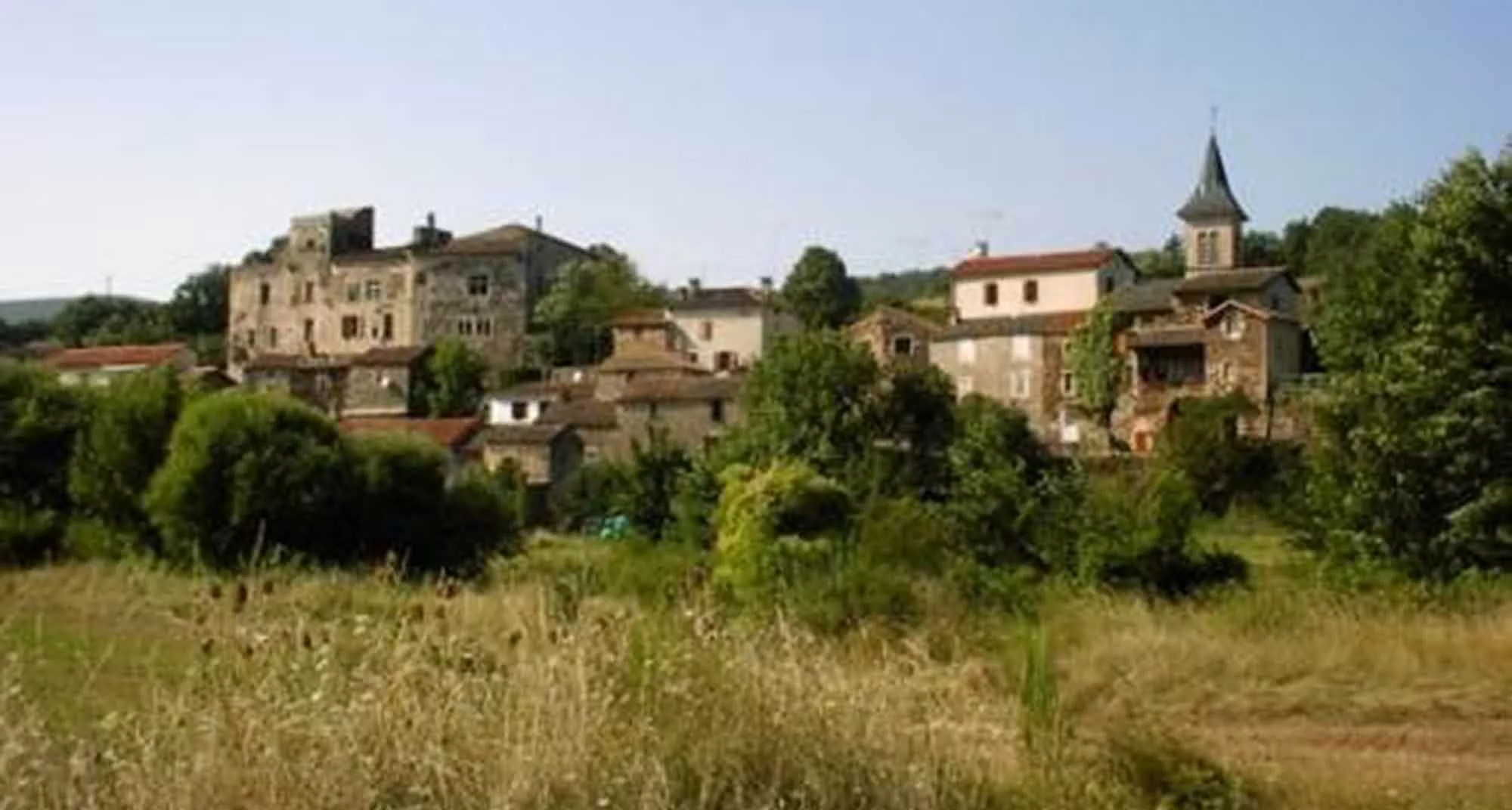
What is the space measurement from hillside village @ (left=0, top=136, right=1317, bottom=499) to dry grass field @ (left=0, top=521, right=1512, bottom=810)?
49.6 metres

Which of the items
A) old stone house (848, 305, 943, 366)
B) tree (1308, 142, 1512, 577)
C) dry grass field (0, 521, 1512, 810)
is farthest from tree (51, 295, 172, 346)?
dry grass field (0, 521, 1512, 810)

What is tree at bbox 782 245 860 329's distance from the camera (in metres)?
96.5

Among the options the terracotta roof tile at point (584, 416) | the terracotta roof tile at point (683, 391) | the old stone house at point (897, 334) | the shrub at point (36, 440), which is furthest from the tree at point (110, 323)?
the shrub at point (36, 440)

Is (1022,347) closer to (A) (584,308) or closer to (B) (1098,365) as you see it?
(B) (1098,365)

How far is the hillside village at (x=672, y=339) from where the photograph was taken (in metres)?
69.5

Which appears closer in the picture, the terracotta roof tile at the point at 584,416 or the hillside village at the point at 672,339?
the hillside village at the point at 672,339

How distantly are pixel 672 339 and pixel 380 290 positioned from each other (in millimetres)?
19131

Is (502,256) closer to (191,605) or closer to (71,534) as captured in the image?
(71,534)

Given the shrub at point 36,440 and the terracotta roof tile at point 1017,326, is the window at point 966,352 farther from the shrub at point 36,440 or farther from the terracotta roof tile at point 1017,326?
the shrub at point 36,440

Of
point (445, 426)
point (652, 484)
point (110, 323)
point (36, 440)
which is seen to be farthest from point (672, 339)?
point (36, 440)

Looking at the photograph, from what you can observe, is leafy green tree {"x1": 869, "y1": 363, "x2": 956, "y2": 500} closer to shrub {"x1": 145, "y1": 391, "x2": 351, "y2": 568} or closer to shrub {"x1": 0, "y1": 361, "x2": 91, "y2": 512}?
shrub {"x1": 145, "y1": 391, "x2": 351, "y2": 568}

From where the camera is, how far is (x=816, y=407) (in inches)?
2283

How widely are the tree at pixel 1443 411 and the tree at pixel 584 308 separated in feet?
226

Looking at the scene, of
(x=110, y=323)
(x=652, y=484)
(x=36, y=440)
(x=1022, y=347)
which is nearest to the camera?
(x=36, y=440)
